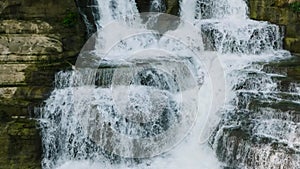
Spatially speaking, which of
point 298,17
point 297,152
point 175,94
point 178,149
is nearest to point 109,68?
point 175,94

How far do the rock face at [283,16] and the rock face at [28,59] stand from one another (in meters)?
4.39

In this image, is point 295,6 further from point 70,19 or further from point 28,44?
point 28,44

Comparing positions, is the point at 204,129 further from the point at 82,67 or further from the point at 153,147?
the point at 82,67

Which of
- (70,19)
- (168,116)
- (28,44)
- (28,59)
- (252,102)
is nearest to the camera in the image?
(252,102)

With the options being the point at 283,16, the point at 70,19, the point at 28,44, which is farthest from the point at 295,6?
the point at 28,44

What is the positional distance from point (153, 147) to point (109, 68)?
178cm

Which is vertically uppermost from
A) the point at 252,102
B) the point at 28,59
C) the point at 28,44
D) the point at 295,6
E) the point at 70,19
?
the point at 295,6

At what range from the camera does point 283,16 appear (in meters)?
10.8

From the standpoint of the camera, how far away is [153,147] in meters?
7.51

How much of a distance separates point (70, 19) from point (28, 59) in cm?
169

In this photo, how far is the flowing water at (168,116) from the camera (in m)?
6.96

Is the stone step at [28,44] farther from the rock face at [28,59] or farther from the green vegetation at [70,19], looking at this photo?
the green vegetation at [70,19]

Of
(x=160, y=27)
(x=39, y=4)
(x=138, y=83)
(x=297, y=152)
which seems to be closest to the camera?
(x=297, y=152)

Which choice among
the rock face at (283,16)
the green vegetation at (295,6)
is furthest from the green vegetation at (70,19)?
the green vegetation at (295,6)
